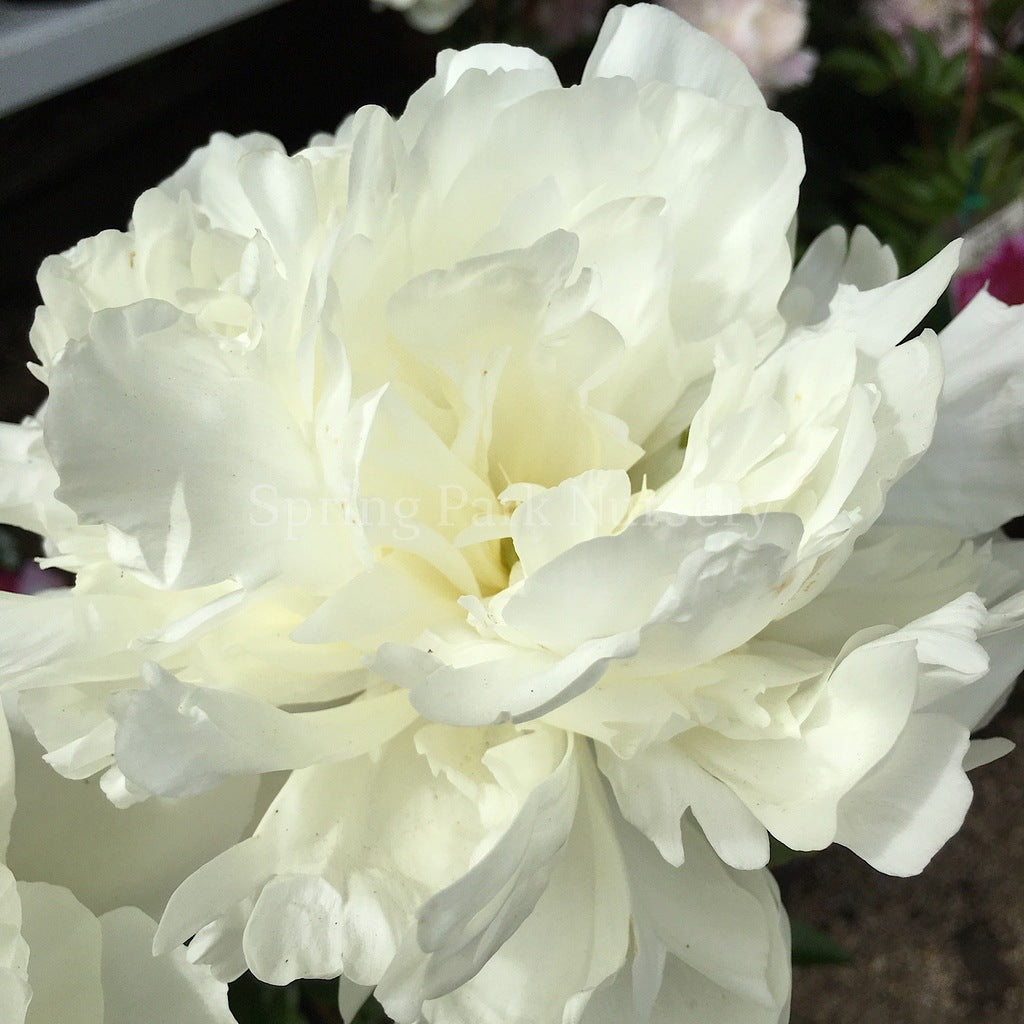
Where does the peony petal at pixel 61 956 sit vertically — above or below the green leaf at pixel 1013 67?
above

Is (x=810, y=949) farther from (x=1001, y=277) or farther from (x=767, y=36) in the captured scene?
(x=767, y=36)

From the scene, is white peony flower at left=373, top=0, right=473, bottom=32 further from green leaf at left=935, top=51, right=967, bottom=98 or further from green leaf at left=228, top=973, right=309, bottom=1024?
green leaf at left=228, top=973, right=309, bottom=1024

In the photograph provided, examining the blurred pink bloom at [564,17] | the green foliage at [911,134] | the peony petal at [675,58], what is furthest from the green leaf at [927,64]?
the peony petal at [675,58]

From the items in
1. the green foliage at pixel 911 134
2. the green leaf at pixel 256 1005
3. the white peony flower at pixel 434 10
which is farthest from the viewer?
the white peony flower at pixel 434 10

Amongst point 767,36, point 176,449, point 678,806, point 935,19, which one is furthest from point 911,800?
point 935,19

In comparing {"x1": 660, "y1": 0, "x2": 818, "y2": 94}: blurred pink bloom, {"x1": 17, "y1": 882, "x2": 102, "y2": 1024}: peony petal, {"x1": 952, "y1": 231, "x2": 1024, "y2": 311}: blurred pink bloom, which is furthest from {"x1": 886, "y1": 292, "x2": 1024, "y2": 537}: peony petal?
{"x1": 660, "y1": 0, "x2": 818, "y2": 94}: blurred pink bloom

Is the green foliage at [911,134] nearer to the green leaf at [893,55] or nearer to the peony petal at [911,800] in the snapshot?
the green leaf at [893,55]

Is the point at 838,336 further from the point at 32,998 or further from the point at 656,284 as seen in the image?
the point at 32,998
